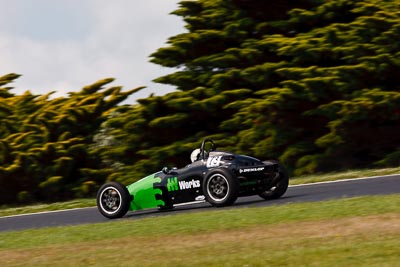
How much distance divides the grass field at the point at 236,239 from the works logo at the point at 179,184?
1.13m

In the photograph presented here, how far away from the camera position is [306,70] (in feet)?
78.0

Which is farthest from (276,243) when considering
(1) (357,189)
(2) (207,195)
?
(1) (357,189)

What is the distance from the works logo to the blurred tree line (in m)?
8.61

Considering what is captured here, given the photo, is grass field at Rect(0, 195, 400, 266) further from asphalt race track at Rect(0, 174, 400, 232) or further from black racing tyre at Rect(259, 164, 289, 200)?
black racing tyre at Rect(259, 164, 289, 200)

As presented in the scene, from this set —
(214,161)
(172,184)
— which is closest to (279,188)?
(214,161)

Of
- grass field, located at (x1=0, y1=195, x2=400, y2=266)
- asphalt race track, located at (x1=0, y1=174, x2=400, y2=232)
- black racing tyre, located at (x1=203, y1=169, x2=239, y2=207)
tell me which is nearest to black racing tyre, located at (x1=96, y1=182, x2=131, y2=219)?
asphalt race track, located at (x1=0, y1=174, x2=400, y2=232)

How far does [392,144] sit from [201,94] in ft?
18.8

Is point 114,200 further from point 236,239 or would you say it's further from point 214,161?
point 236,239

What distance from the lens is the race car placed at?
15188 millimetres

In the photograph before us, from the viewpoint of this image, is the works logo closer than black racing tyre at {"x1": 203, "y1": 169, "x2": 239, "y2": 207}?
No

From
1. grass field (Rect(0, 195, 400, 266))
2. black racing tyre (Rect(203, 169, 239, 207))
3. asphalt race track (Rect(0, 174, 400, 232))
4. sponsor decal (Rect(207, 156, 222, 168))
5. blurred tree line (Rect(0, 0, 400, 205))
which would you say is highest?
blurred tree line (Rect(0, 0, 400, 205))

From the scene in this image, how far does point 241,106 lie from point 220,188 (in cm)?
981

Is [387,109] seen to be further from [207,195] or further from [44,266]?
[44,266]

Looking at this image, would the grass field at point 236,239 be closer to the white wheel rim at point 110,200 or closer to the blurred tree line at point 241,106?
the white wheel rim at point 110,200
